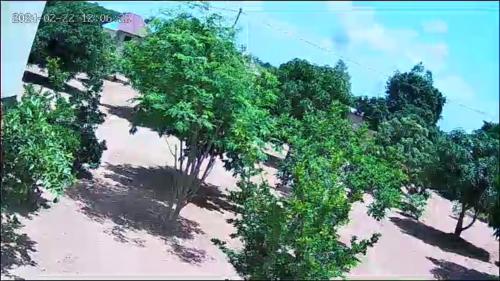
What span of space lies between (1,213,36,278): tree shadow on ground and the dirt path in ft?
0.22

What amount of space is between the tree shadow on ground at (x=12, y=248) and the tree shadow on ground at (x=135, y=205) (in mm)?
1677

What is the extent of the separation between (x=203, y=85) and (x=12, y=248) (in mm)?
3149

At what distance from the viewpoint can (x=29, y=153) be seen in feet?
16.3

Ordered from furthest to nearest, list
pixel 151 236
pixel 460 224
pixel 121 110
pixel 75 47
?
1. pixel 75 47
2. pixel 121 110
3. pixel 460 224
4. pixel 151 236

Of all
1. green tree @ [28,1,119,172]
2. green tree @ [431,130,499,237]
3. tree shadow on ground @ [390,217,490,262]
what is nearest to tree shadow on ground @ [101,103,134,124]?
green tree @ [28,1,119,172]

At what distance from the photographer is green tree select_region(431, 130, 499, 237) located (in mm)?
11625

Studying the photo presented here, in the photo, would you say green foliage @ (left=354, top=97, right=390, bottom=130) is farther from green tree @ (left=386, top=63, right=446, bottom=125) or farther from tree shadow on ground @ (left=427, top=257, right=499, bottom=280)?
tree shadow on ground @ (left=427, top=257, right=499, bottom=280)

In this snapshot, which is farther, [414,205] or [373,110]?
[373,110]

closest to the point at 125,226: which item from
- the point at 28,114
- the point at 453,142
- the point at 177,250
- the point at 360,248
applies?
the point at 177,250

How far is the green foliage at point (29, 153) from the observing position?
498 cm

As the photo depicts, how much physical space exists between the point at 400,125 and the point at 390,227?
15.9 ft

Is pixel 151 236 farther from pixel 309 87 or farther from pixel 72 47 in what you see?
pixel 72 47

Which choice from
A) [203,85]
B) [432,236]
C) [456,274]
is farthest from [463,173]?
[203,85]

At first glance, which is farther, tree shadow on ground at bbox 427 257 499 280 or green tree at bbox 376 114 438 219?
green tree at bbox 376 114 438 219
